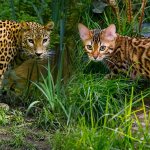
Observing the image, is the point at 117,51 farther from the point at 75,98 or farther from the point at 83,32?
the point at 75,98

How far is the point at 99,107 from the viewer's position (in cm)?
765

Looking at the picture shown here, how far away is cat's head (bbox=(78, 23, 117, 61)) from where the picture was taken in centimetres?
859

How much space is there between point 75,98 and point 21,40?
120 cm

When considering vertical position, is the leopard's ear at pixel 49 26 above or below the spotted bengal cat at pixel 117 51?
above

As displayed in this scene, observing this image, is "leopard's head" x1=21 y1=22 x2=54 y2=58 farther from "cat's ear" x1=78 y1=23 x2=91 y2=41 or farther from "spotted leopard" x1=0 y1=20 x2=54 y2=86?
"cat's ear" x1=78 y1=23 x2=91 y2=41

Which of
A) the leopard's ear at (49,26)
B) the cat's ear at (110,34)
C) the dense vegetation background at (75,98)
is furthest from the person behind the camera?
the cat's ear at (110,34)

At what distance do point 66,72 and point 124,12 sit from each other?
2.20 m

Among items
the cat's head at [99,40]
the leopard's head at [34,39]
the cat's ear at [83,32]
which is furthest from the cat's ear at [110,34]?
the leopard's head at [34,39]

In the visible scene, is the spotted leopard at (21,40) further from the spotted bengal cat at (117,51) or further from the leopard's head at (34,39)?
the spotted bengal cat at (117,51)

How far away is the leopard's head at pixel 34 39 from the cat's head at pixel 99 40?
24.4 inches

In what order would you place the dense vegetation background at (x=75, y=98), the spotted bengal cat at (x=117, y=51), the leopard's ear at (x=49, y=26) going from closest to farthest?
the dense vegetation background at (x=75, y=98) < the leopard's ear at (x=49, y=26) < the spotted bengal cat at (x=117, y=51)

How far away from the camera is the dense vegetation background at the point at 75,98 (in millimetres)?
6374

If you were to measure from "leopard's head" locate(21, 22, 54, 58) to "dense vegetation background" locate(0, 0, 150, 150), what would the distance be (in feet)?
0.87

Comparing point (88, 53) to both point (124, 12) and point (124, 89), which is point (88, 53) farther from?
point (124, 12)
